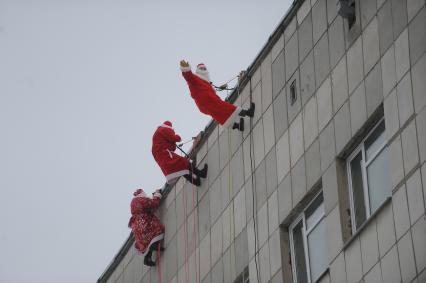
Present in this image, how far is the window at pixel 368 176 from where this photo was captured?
1798cm

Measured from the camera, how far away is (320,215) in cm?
1973

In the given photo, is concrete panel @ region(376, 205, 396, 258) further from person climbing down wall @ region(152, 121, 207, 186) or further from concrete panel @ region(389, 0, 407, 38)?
person climbing down wall @ region(152, 121, 207, 186)

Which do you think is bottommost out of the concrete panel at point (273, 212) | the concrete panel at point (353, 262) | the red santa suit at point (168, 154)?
the concrete panel at point (353, 262)

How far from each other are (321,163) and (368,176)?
1.21 m

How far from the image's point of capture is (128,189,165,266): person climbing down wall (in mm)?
25922

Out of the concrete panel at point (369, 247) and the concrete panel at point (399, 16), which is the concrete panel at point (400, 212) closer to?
the concrete panel at point (369, 247)

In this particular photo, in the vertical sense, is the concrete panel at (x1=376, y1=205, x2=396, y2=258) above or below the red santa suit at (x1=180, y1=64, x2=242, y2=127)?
below

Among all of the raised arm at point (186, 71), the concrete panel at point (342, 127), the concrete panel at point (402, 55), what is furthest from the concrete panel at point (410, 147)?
the raised arm at point (186, 71)

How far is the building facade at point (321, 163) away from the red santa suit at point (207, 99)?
39 centimetres

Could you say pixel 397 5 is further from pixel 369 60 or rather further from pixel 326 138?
pixel 326 138

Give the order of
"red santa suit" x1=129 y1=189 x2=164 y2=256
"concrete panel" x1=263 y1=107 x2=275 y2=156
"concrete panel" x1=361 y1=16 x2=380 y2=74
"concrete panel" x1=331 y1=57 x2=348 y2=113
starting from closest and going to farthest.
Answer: "concrete panel" x1=361 y1=16 x2=380 y2=74
"concrete panel" x1=331 y1=57 x2=348 y2=113
"concrete panel" x1=263 y1=107 x2=275 y2=156
"red santa suit" x1=129 y1=189 x2=164 y2=256

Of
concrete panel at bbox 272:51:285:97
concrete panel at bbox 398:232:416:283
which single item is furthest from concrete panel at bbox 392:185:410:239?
concrete panel at bbox 272:51:285:97

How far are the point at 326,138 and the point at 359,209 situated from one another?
59.2 inches

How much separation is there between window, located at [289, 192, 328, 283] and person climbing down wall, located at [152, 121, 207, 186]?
414 centimetres
